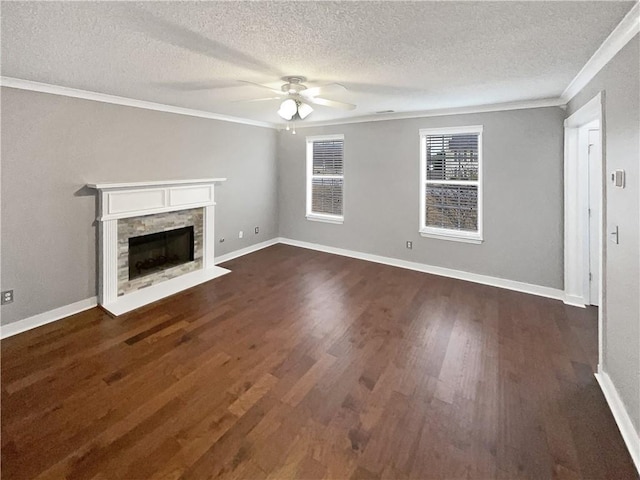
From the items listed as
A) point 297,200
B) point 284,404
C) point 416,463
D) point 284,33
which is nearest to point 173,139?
point 297,200

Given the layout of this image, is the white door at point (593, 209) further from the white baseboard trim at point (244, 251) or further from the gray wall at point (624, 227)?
the white baseboard trim at point (244, 251)

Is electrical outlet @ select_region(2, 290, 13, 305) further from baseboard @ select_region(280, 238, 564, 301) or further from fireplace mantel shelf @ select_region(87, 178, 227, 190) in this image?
baseboard @ select_region(280, 238, 564, 301)

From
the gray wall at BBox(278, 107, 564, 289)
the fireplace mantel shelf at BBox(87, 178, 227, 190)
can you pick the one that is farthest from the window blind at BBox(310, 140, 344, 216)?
the fireplace mantel shelf at BBox(87, 178, 227, 190)

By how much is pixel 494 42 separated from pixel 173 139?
4.16 meters

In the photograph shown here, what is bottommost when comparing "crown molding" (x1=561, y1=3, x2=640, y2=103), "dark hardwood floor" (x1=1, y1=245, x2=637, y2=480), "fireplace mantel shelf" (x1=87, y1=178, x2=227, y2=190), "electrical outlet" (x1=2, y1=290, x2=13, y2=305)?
"dark hardwood floor" (x1=1, y1=245, x2=637, y2=480)

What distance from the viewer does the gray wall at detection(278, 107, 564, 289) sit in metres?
4.04

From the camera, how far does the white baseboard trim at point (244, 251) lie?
5.57 m

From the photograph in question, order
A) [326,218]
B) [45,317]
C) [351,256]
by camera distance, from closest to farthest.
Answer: [45,317] < [351,256] < [326,218]

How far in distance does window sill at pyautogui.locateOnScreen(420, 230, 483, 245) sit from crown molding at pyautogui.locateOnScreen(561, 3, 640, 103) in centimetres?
214

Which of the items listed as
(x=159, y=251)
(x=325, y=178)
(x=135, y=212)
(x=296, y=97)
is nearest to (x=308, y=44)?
(x=296, y=97)

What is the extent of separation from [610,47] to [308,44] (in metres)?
2.15

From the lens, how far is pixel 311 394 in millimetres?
2314

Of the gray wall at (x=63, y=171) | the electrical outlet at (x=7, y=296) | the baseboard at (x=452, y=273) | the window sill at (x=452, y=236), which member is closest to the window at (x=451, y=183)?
the window sill at (x=452, y=236)

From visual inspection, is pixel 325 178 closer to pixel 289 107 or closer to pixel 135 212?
pixel 289 107
